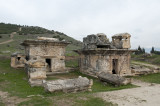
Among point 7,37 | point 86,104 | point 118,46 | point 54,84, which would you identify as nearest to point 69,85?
point 54,84

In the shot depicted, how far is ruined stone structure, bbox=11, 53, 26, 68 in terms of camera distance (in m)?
15.6

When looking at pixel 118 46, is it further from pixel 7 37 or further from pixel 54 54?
pixel 7 37

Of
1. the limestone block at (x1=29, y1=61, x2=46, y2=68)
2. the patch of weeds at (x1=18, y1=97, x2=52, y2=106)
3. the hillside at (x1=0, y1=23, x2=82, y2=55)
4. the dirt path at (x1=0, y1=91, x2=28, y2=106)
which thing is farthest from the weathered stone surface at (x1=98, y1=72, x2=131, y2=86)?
the hillside at (x1=0, y1=23, x2=82, y2=55)

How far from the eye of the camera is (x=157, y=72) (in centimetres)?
1609

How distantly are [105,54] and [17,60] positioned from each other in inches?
381

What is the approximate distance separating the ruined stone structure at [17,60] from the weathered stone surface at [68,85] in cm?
924

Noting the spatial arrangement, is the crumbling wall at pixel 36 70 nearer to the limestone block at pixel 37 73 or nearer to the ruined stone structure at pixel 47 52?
the limestone block at pixel 37 73

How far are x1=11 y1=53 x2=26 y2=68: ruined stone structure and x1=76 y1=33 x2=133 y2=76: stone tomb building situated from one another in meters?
6.76

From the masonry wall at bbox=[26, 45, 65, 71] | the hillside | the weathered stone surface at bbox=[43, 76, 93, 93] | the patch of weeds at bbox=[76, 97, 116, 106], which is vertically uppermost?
the hillside

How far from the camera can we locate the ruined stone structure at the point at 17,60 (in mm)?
15625

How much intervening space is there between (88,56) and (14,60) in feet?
26.6

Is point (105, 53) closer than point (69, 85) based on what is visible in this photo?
No

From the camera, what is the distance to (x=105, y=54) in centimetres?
1395

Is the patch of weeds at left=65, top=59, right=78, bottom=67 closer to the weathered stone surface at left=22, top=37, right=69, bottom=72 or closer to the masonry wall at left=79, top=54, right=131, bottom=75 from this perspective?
the masonry wall at left=79, top=54, right=131, bottom=75
